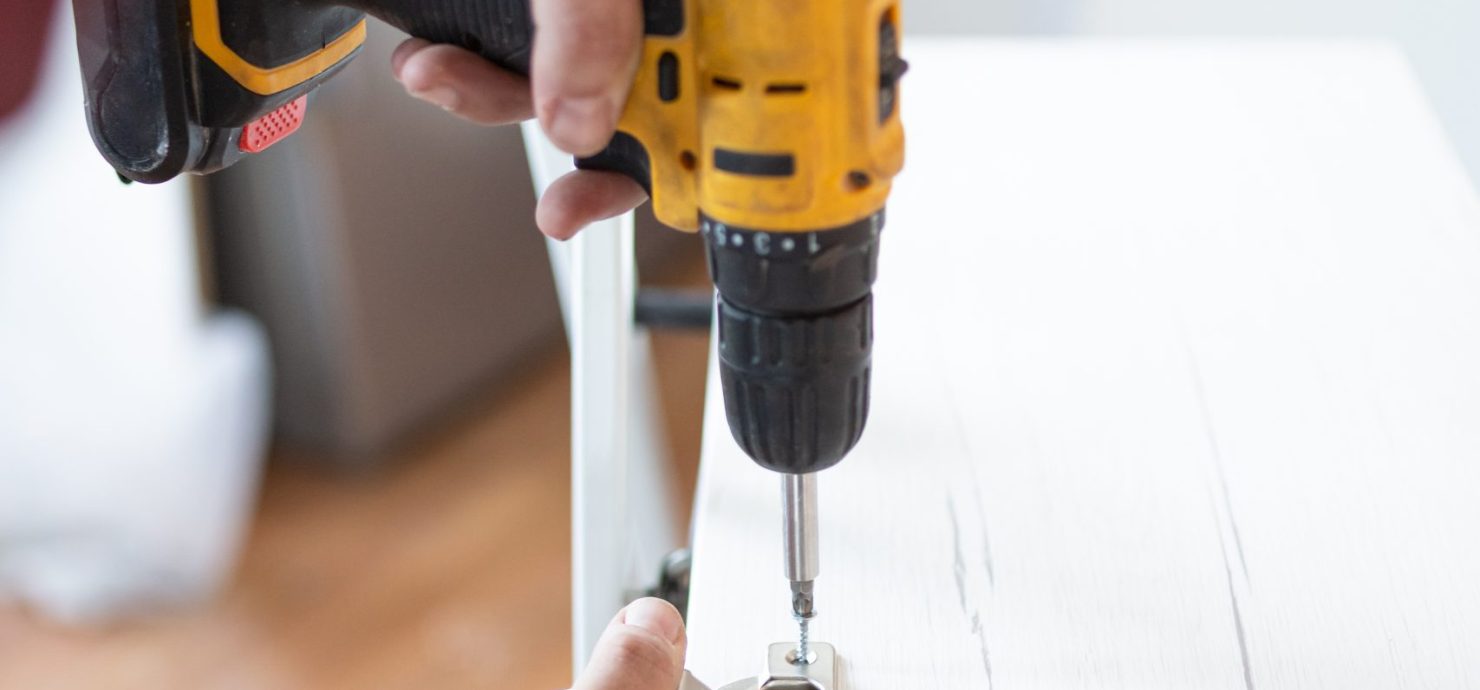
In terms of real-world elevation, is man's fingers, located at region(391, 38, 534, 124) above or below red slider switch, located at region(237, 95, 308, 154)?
below

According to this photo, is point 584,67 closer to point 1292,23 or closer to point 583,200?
point 583,200

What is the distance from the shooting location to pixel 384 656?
1.45 meters

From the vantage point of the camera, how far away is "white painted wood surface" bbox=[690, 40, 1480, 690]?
55 cm

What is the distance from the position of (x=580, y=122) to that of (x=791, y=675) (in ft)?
0.69

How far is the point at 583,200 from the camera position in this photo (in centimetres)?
54

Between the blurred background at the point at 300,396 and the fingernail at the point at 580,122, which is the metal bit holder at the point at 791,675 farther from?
the blurred background at the point at 300,396

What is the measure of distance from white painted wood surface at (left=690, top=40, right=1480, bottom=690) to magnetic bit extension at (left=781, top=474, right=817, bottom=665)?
0.10 feet

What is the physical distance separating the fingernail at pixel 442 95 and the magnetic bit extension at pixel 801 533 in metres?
0.19

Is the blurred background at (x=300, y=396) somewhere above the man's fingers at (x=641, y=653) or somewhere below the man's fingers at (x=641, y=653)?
above

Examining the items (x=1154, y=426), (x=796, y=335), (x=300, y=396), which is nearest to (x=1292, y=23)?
(x=1154, y=426)

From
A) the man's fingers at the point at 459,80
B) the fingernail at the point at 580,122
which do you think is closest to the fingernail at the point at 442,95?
the man's fingers at the point at 459,80

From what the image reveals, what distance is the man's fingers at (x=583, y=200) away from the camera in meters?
0.53

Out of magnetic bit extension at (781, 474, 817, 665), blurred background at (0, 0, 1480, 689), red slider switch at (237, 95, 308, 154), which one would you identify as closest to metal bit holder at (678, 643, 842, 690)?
magnetic bit extension at (781, 474, 817, 665)

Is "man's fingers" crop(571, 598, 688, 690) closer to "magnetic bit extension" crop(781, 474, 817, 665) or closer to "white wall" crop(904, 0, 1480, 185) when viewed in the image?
"magnetic bit extension" crop(781, 474, 817, 665)
